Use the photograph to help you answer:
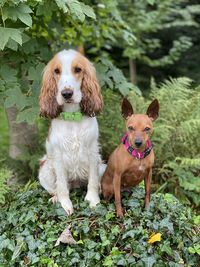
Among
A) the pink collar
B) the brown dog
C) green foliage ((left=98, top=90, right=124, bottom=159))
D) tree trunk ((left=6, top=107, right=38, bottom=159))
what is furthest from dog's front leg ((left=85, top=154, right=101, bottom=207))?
tree trunk ((left=6, top=107, right=38, bottom=159))

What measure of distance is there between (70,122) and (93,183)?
54cm

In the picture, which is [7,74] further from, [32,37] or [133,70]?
[133,70]

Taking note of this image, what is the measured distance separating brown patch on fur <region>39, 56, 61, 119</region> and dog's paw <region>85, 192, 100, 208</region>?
2.31 feet

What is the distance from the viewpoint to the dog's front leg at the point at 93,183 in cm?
378

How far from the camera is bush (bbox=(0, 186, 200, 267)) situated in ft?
11.4

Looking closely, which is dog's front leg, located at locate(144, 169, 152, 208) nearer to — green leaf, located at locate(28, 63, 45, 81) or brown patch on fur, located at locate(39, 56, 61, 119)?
brown patch on fur, located at locate(39, 56, 61, 119)

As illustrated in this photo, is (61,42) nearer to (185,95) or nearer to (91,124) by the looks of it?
(185,95)

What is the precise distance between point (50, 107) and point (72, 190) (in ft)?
2.89

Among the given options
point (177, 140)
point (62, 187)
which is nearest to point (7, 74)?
point (62, 187)

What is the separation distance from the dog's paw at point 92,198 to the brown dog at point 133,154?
20cm

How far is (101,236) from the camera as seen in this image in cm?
353

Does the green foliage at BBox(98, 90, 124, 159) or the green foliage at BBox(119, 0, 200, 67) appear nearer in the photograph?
the green foliage at BBox(98, 90, 124, 159)

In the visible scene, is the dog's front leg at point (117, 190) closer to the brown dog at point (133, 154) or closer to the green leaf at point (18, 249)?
the brown dog at point (133, 154)

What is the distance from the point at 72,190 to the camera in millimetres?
4129
